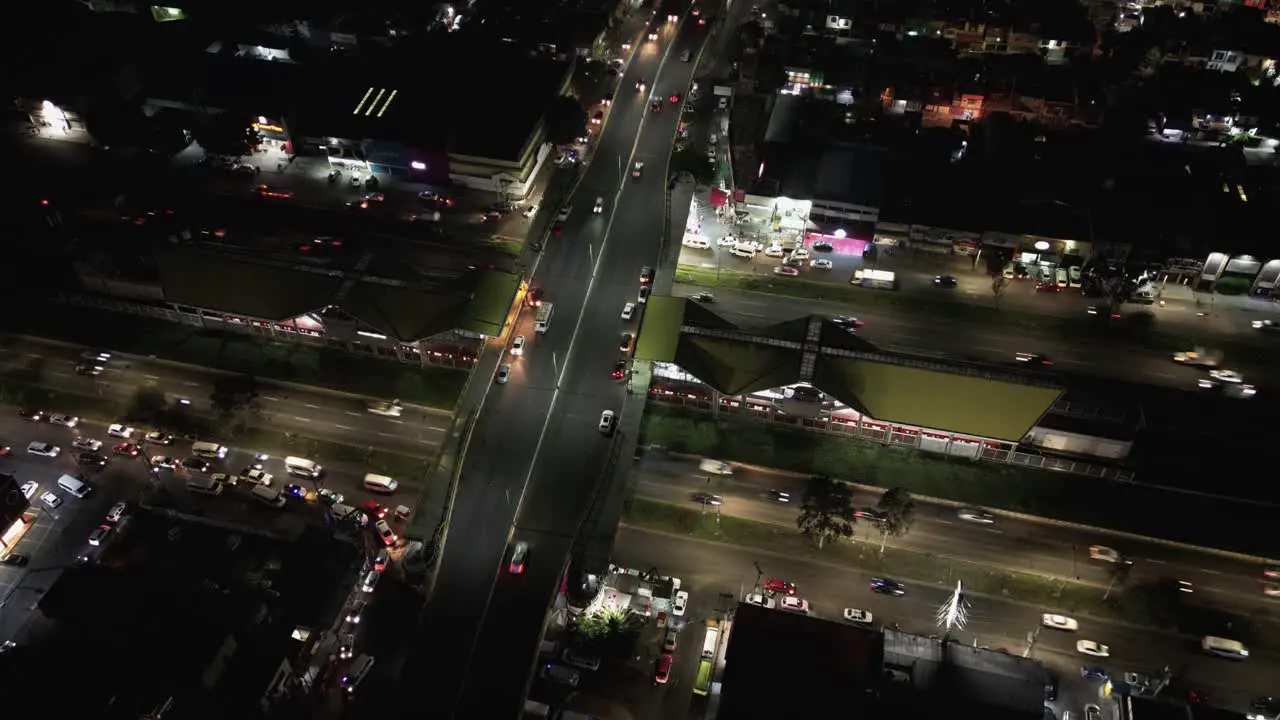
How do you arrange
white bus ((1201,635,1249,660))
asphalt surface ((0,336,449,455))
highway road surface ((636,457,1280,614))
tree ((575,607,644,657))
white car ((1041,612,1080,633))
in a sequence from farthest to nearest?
asphalt surface ((0,336,449,455)) < highway road surface ((636,457,1280,614)) < white car ((1041,612,1080,633)) < white bus ((1201,635,1249,660)) < tree ((575,607,644,657))

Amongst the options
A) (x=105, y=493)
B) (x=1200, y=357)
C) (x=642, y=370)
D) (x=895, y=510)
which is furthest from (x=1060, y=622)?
(x=105, y=493)

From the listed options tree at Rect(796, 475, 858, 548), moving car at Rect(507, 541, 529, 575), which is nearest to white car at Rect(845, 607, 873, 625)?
tree at Rect(796, 475, 858, 548)

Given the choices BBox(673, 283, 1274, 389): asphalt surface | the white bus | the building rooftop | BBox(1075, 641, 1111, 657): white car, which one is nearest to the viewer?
the building rooftop

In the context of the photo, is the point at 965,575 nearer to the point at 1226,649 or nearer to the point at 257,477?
the point at 1226,649

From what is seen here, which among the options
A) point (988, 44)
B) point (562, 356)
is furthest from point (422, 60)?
point (988, 44)

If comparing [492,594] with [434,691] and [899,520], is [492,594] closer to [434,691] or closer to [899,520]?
[434,691]

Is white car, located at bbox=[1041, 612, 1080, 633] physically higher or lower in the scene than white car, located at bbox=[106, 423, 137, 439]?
higher

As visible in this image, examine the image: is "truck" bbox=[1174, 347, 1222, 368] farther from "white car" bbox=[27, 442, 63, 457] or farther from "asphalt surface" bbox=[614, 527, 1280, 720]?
"white car" bbox=[27, 442, 63, 457]
